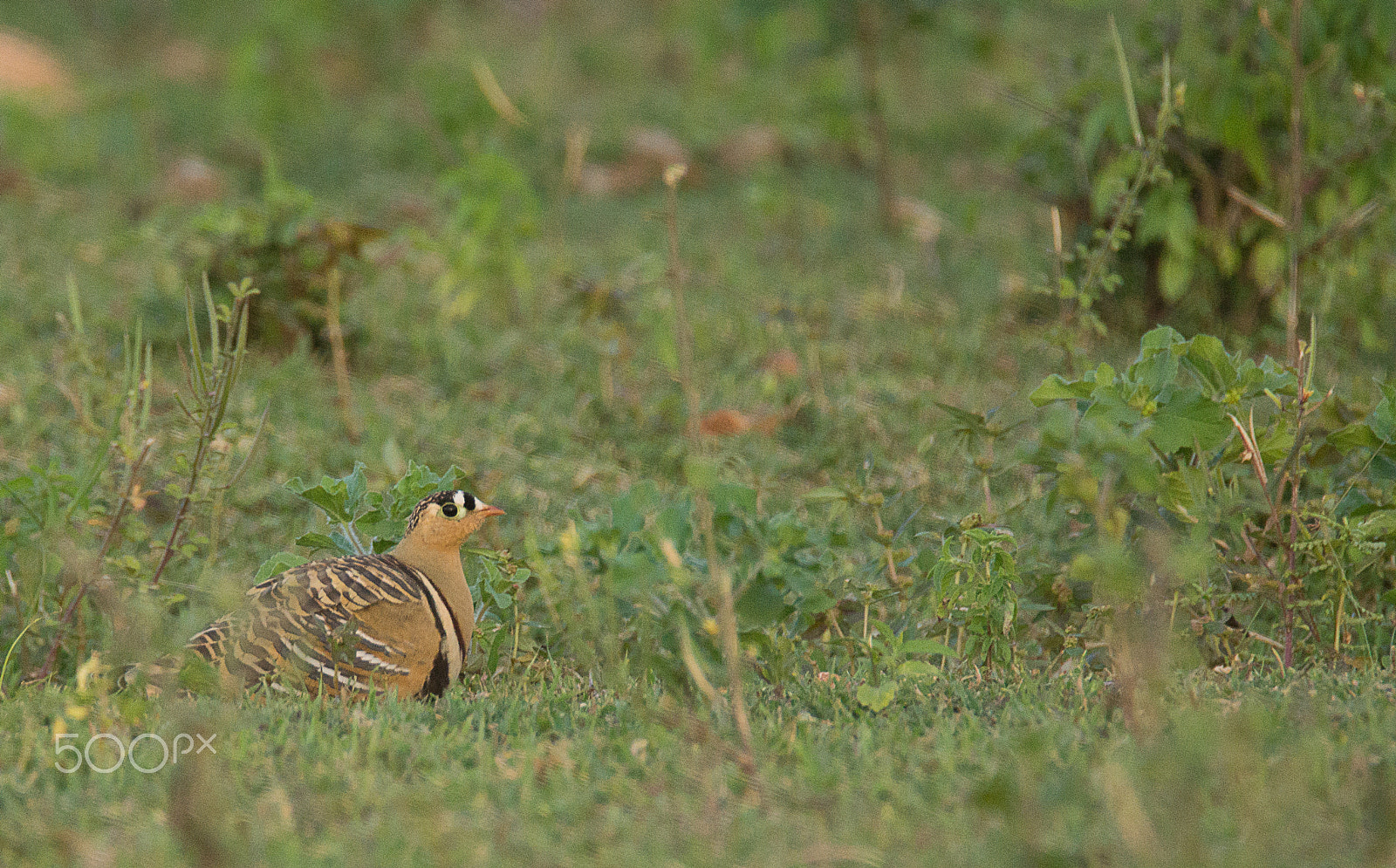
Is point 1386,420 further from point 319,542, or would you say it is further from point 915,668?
point 319,542

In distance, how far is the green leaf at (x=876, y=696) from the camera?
267 cm

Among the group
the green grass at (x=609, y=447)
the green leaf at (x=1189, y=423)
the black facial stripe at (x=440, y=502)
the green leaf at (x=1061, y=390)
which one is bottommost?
the green grass at (x=609, y=447)

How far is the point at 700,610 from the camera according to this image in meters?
2.78

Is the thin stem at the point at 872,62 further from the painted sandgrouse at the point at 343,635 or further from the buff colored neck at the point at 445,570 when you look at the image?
the painted sandgrouse at the point at 343,635

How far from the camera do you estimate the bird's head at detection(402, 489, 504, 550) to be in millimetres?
3068

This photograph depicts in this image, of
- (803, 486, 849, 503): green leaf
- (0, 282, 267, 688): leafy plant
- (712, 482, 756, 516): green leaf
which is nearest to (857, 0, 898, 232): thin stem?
(0, 282, 267, 688): leafy plant

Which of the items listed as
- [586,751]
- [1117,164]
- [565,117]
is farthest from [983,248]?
[586,751]

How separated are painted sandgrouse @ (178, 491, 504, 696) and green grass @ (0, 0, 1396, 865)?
0.11 m

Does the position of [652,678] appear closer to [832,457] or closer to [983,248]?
[832,457]

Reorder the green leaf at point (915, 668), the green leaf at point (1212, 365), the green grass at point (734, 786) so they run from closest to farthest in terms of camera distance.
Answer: the green grass at point (734, 786) < the green leaf at point (915, 668) < the green leaf at point (1212, 365)

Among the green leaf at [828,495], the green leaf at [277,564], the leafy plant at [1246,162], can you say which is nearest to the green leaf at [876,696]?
the green leaf at [828,495]

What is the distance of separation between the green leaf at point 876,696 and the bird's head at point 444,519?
0.94 metres

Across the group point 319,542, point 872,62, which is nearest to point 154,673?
point 319,542

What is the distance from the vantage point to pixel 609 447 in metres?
4.90
